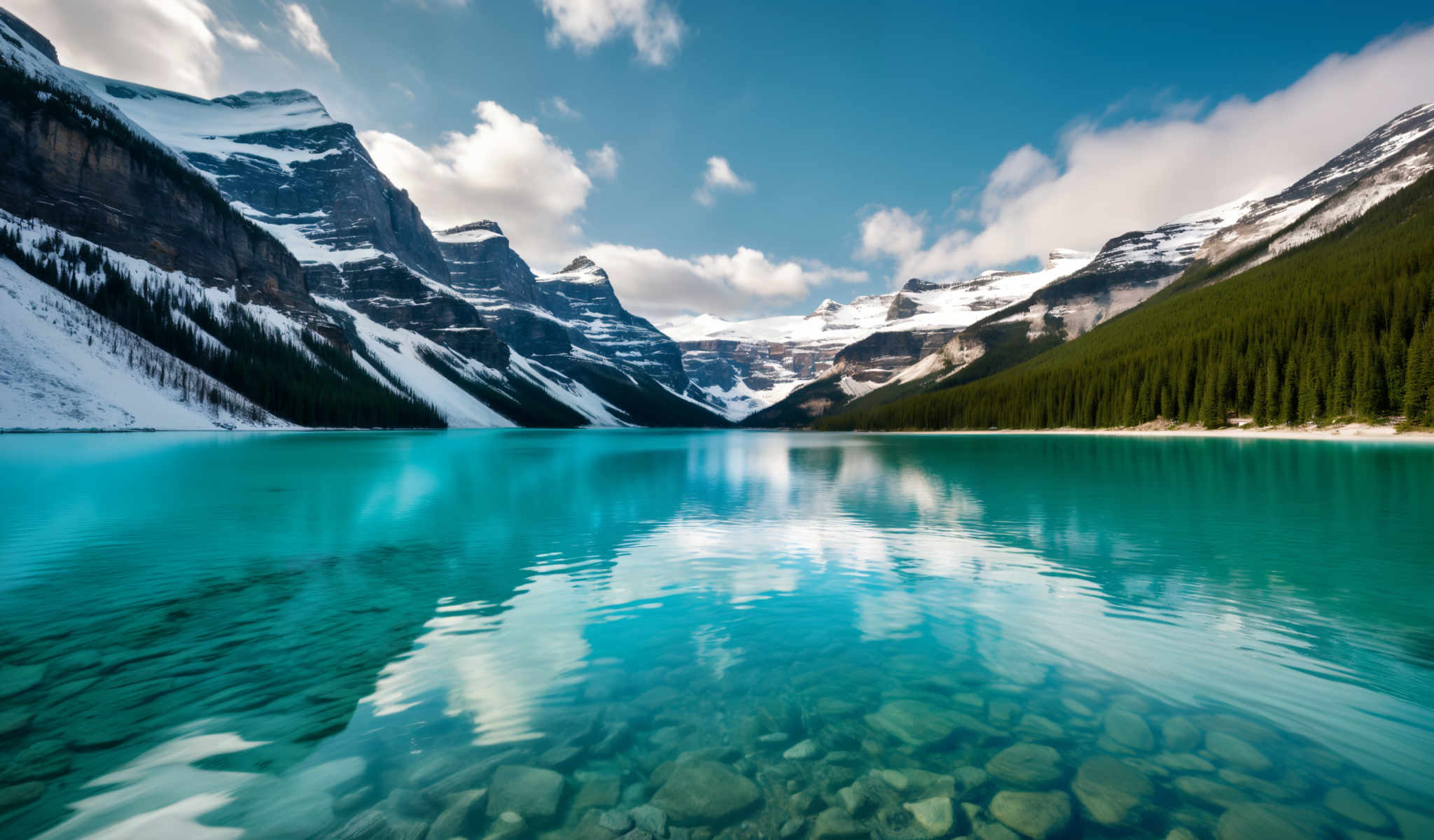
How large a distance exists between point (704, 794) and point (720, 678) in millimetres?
2727

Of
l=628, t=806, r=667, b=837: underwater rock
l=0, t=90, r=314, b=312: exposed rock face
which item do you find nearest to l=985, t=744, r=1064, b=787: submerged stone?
l=628, t=806, r=667, b=837: underwater rock

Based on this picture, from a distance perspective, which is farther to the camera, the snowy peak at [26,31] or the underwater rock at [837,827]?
the snowy peak at [26,31]

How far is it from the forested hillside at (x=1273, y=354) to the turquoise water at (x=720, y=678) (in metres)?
62.0

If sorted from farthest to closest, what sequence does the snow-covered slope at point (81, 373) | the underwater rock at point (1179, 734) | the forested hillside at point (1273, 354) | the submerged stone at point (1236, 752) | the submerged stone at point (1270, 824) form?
the snow-covered slope at point (81, 373) < the forested hillside at point (1273, 354) < the underwater rock at point (1179, 734) < the submerged stone at point (1236, 752) < the submerged stone at point (1270, 824)

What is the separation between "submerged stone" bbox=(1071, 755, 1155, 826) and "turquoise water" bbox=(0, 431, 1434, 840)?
0.11 feet

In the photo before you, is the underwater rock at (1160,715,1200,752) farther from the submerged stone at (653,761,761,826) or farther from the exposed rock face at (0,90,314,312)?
the exposed rock face at (0,90,314,312)

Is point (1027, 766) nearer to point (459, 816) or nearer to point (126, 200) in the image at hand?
point (459, 816)

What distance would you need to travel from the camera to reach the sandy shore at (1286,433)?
55188 mm

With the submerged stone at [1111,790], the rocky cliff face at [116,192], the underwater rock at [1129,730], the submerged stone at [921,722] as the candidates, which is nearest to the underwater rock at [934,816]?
the submerged stone at [921,722]

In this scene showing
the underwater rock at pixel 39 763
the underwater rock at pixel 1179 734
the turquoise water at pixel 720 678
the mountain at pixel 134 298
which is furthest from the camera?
the mountain at pixel 134 298

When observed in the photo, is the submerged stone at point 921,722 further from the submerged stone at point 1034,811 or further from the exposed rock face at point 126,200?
the exposed rock face at point 126,200

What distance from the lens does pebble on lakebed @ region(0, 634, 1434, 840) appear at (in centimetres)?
453

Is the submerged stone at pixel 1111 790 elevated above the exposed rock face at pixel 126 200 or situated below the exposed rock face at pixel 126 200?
below

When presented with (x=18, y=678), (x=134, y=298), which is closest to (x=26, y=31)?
(x=134, y=298)
